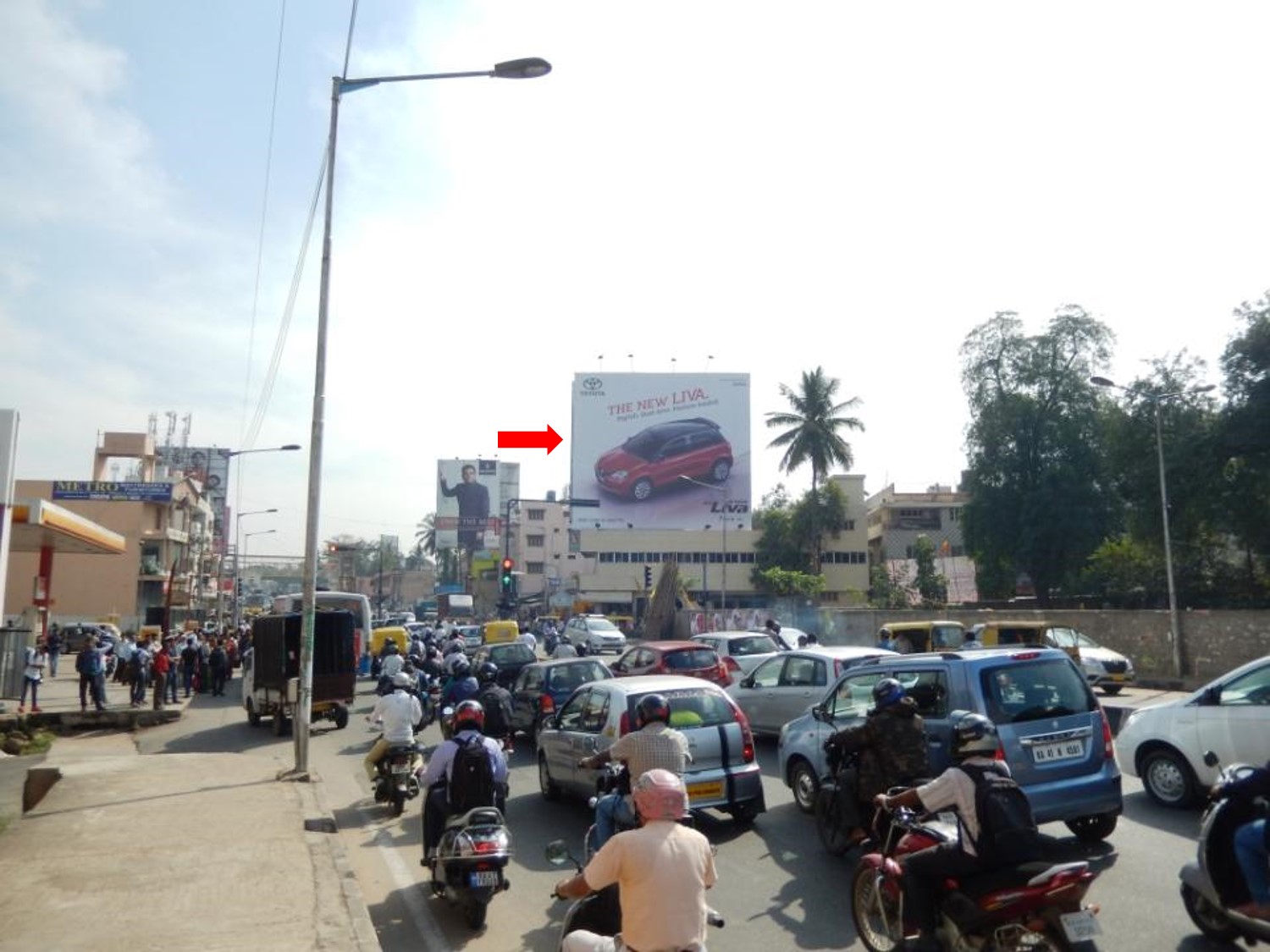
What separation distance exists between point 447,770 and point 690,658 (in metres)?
10.9

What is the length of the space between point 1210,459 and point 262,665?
Answer: 97.3ft

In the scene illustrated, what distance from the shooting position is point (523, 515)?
351ft

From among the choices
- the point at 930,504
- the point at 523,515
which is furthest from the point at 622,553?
the point at 523,515

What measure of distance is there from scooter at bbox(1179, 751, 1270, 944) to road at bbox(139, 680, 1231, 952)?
20 centimetres

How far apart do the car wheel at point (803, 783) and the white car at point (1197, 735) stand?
3.15 m

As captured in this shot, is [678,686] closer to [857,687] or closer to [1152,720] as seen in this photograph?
[857,687]

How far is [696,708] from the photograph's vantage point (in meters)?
9.53

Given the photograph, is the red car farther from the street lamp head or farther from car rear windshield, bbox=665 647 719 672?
the street lamp head

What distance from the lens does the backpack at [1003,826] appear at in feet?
16.9

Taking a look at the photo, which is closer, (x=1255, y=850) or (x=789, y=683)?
(x=1255, y=850)

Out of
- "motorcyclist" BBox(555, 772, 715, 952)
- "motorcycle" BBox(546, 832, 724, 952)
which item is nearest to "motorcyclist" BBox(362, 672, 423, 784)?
"motorcycle" BBox(546, 832, 724, 952)

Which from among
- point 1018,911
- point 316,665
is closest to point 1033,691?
point 1018,911

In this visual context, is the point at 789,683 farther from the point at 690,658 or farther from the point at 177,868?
the point at 177,868

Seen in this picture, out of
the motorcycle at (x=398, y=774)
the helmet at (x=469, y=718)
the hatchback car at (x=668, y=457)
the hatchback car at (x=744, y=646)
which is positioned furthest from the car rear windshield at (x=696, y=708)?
the hatchback car at (x=668, y=457)
